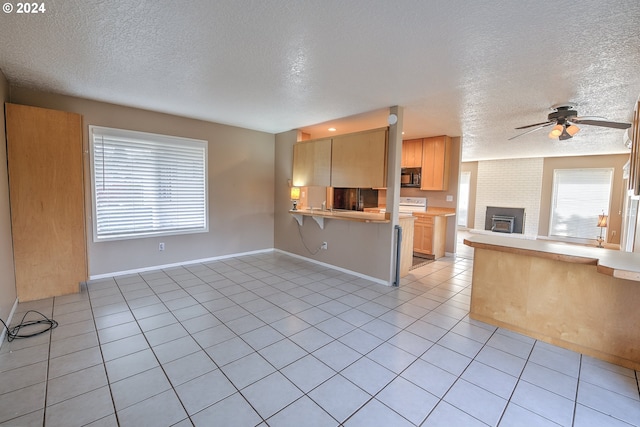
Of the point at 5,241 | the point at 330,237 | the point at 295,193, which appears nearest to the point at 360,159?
the point at 330,237

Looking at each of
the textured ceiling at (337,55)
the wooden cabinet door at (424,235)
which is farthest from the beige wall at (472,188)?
the textured ceiling at (337,55)

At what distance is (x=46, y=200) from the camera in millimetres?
3139

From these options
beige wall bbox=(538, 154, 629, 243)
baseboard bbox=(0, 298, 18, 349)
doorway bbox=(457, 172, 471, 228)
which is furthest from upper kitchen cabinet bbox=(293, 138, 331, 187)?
beige wall bbox=(538, 154, 629, 243)

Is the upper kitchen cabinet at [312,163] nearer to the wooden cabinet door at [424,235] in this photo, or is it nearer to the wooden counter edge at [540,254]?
the wooden cabinet door at [424,235]

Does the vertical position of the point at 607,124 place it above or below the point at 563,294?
above

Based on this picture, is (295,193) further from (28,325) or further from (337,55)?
(28,325)

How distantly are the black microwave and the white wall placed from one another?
434cm

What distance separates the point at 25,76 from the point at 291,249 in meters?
4.20

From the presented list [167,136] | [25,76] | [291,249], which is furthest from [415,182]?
[25,76]

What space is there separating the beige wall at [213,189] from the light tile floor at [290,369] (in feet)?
3.00

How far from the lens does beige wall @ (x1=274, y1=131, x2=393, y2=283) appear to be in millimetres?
3951

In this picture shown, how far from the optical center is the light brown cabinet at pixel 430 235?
5.33 meters

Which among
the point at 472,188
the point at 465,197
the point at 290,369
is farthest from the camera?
the point at 465,197

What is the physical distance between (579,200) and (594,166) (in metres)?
0.93
